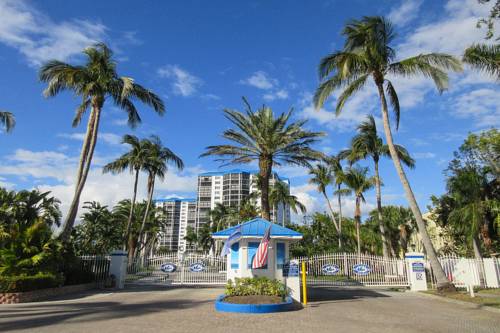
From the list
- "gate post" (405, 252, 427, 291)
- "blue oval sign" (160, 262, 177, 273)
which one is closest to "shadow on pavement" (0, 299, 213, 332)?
"blue oval sign" (160, 262, 177, 273)

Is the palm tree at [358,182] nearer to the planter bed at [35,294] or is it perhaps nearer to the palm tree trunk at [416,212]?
the palm tree trunk at [416,212]

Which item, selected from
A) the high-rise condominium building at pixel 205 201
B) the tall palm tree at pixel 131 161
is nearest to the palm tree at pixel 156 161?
the tall palm tree at pixel 131 161

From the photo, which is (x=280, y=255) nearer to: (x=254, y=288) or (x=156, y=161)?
(x=254, y=288)

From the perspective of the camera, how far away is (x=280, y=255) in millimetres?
16109

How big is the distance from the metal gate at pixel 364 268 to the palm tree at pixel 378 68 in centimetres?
406

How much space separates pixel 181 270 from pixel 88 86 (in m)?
11.5

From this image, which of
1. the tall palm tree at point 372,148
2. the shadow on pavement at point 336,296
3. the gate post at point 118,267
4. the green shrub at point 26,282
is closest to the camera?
the green shrub at point 26,282

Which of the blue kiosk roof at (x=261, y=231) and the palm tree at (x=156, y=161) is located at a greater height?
the palm tree at (x=156, y=161)

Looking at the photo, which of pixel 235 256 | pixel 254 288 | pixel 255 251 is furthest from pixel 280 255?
pixel 254 288

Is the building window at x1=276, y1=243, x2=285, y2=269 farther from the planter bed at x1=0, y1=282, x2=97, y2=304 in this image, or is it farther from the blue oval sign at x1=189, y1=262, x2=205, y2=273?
the planter bed at x1=0, y1=282, x2=97, y2=304

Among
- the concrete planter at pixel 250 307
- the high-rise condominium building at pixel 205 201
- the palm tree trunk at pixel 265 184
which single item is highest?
the high-rise condominium building at pixel 205 201

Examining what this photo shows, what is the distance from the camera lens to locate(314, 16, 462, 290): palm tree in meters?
18.2

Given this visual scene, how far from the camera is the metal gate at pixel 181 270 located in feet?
69.0

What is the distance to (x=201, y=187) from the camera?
137125mm
